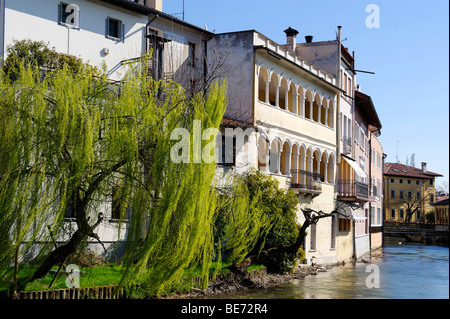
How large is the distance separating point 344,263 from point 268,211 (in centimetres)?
1411

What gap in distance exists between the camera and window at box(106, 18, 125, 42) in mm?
26783

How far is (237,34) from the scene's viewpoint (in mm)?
30188

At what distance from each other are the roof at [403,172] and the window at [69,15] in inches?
2855

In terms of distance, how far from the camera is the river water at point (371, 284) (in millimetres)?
25241

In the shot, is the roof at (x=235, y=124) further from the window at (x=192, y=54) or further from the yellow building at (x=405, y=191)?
the yellow building at (x=405, y=191)

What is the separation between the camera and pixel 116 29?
27078 millimetres

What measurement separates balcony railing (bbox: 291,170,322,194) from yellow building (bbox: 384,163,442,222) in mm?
59011

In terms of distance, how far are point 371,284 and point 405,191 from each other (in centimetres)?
6597

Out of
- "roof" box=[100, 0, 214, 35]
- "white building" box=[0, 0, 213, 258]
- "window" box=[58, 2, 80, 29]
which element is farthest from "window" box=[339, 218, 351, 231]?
"window" box=[58, 2, 80, 29]

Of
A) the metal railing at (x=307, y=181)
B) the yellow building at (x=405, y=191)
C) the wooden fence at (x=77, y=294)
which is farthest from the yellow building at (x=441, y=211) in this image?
the wooden fence at (x=77, y=294)
